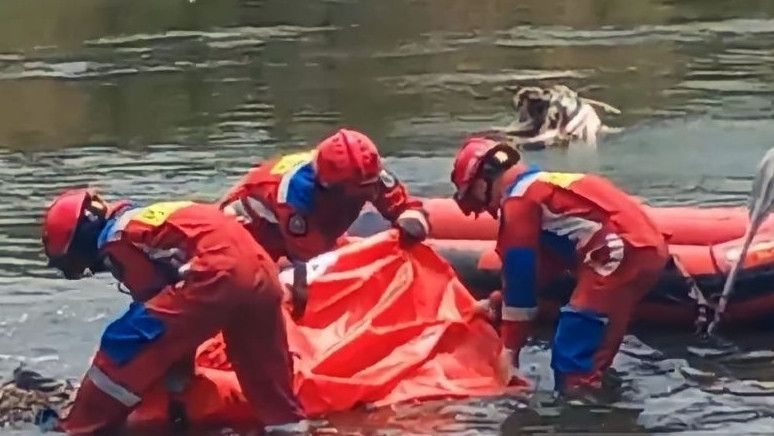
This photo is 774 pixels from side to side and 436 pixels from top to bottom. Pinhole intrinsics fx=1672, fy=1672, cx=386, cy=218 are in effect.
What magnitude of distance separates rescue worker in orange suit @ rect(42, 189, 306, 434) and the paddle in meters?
2.56

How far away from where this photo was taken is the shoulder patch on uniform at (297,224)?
8266 millimetres

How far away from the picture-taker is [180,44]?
22266 mm

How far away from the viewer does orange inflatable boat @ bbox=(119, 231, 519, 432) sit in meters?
7.59

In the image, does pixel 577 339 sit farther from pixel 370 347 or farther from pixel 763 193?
pixel 763 193

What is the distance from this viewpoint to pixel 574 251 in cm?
800

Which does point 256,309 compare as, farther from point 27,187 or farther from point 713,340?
point 27,187

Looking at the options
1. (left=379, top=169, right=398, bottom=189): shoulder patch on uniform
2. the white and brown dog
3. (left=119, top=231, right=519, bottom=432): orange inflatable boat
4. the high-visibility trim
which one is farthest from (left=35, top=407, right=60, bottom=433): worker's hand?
the white and brown dog

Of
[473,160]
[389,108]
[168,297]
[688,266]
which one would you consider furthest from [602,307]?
[389,108]

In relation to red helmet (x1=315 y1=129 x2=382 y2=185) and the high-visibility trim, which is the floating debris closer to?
the high-visibility trim

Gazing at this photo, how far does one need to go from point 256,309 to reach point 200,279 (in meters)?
0.28

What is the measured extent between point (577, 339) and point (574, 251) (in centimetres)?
44

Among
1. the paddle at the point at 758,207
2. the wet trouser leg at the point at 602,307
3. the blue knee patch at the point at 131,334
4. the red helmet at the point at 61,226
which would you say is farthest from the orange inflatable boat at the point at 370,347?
the paddle at the point at 758,207

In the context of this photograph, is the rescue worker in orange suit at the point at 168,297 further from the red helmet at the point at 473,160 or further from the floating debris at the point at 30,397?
the red helmet at the point at 473,160

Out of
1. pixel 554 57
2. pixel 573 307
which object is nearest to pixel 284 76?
pixel 554 57
